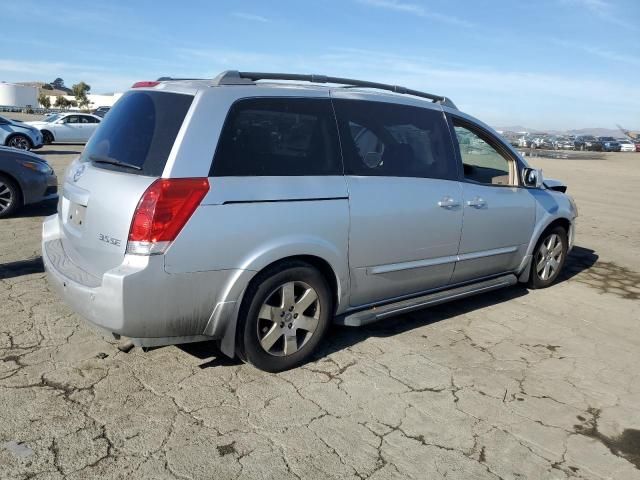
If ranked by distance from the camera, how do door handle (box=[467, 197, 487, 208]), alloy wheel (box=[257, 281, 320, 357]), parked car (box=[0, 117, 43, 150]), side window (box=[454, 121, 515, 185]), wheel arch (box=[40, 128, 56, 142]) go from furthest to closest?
1. wheel arch (box=[40, 128, 56, 142])
2. parked car (box=[0, 117, 43, 150])
3. side window (box=[454, 121, 515, 185])
4. door handle (box=[467, 197, 487, 208])
5. alloy wheel (box=[257, 281, 320, 357])

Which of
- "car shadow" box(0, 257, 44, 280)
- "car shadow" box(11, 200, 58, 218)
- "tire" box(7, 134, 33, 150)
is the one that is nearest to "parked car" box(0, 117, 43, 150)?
"tire" box(7, 134, 33, 150)

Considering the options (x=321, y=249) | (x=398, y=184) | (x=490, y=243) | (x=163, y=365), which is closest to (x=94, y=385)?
(x=163, y=365)

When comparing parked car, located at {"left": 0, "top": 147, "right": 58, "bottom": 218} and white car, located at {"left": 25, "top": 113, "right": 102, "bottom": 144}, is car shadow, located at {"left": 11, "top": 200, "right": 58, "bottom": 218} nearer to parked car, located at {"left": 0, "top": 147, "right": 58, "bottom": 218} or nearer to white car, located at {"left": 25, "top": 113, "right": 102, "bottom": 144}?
parked car, located at {"left": 0, "top": 147, "right": 58, "bottom": 218}

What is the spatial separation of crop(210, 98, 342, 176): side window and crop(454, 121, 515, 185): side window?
1670 mm

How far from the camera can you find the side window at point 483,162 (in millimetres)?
4980

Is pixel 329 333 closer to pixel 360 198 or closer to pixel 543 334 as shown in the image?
pixel 360 198

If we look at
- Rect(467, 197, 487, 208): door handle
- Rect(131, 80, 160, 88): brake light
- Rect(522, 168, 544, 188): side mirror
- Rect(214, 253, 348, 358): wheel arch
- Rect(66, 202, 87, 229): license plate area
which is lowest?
Rect(214, 253, 348, 358): wheel arch

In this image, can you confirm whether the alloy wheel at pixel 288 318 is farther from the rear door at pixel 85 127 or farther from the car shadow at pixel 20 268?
the rear door at pixel 85 127

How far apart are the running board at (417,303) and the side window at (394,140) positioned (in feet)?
3.19

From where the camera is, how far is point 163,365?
12.1 ft

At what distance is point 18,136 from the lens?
1850cm

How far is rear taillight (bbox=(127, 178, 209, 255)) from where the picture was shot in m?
3.02

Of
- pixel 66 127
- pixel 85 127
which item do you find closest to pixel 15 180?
pixel 66 127

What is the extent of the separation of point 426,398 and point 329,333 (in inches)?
43.8
